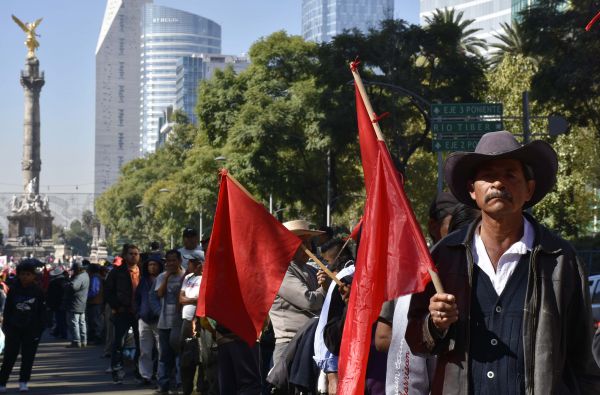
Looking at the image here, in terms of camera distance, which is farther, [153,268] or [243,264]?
[153,268]

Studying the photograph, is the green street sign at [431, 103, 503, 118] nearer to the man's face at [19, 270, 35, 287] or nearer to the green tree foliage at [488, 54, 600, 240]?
the green tree foliage at [488, 54, 600, 240]

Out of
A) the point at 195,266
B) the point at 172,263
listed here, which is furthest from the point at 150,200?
the point at 195,266

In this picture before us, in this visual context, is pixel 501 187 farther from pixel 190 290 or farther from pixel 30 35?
pixel 30 35

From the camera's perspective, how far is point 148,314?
1585cm

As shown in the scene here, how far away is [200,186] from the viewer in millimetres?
59656

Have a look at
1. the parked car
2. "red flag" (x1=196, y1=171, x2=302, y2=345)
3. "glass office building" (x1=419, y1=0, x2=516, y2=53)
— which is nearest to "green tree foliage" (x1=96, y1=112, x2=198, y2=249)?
"glass office building" (x1=419, y1=0, x2=516, y2=53)

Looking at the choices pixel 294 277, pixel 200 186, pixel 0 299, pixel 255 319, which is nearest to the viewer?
pixel 255 319

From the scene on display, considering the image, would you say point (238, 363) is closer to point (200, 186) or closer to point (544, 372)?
point (544, 372)

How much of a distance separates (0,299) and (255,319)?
11.6m

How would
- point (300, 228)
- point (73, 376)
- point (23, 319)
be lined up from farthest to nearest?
point (73, 376)
point (23, 319)
point (300, 228)

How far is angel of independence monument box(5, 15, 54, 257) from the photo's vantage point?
402ft

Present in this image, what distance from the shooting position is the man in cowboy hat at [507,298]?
4250mm

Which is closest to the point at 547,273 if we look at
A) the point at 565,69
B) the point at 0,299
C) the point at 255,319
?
the point at 255,319

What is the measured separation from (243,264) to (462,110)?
2105 cm
